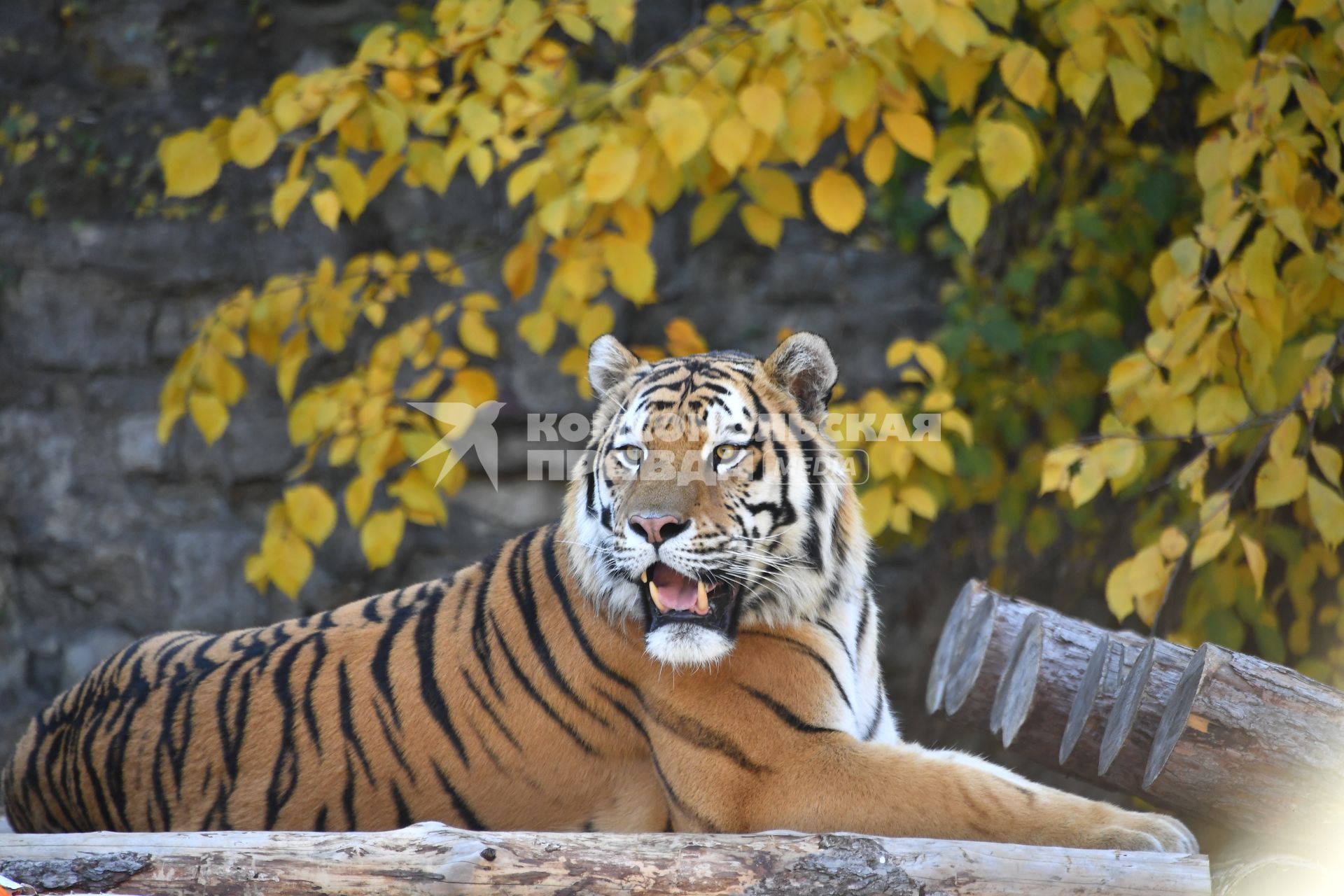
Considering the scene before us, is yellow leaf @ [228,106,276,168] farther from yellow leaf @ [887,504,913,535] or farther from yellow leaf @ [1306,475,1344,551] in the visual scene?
yellow leaf @ [1306,475,1344,551]

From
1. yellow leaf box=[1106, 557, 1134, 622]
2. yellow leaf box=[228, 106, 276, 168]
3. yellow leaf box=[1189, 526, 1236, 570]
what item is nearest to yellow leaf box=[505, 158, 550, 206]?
yellow leaf box=[228, 106, 276, 168]

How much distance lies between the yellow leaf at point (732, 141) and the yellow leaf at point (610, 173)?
201mm

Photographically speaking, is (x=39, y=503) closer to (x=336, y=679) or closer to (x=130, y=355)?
(x=130, y=355)

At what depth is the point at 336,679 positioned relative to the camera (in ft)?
8.18

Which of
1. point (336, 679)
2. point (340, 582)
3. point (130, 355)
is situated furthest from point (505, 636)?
point (130, 355)

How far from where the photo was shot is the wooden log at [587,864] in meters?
1.71

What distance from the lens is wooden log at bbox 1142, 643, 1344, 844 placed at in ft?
6.73

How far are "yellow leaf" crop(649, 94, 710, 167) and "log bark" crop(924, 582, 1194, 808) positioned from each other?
4.18 ft

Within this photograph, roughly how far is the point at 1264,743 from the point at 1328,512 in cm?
76

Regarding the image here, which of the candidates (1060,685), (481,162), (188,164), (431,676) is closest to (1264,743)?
(1060,685)

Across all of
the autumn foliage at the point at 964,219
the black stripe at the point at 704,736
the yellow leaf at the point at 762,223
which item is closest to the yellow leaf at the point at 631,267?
the autumn foliage at the point at 964,219

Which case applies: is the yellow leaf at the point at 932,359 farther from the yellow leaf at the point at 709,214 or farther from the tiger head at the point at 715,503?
the tiger head at the point at 715,503

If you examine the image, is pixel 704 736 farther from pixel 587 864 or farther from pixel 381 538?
pixel 381 538

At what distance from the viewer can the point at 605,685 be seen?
7.83 feet
